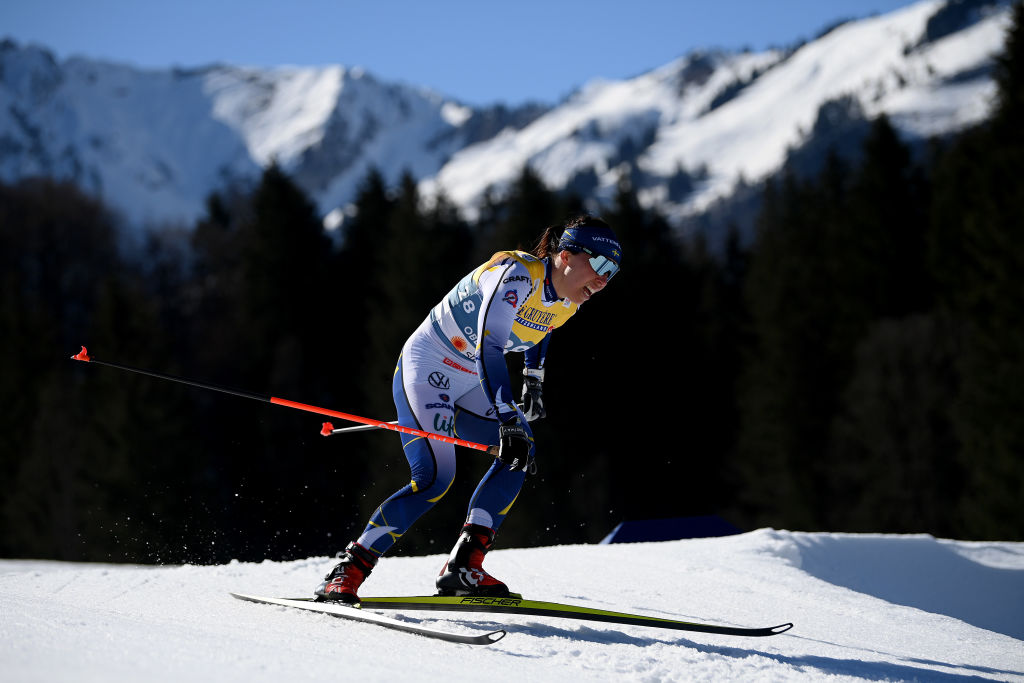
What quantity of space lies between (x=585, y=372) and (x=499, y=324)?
57.1 feet

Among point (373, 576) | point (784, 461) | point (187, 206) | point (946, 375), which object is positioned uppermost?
point (187, 206)

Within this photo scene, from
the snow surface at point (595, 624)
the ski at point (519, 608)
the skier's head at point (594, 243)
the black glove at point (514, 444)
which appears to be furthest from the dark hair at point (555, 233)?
the snow surface at point (595, 624)

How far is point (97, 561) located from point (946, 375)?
67.3 feet

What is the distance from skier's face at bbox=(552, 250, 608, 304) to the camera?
4195 millimetres

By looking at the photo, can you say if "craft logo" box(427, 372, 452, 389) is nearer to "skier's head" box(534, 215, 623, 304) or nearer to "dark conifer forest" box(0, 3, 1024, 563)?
"skier's head" box(534, 215, 623, 304)

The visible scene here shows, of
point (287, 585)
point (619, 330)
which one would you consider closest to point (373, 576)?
point (287, 585)

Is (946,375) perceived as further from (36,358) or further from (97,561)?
(36,358)

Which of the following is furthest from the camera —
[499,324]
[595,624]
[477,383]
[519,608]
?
[477,383]

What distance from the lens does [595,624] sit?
14.1 ft

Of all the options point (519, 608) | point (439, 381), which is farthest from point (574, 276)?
A: point (519, 608)

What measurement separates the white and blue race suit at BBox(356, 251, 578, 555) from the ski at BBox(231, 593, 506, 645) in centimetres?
30

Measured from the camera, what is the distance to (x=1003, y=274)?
19016 mm

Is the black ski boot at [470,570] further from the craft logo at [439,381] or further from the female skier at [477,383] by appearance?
the craft logo at [439,381]

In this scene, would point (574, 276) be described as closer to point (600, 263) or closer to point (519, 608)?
point (600, 263)
